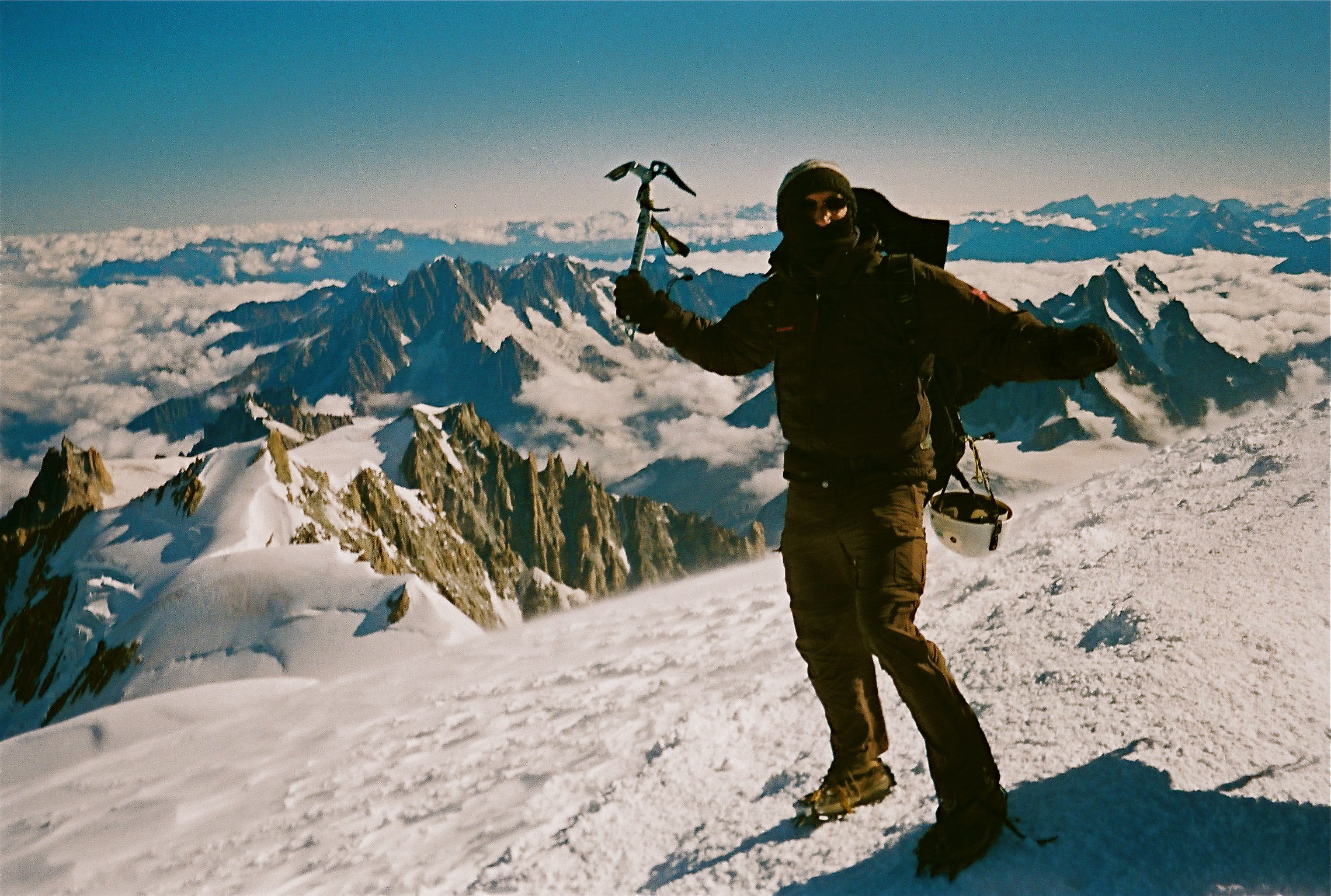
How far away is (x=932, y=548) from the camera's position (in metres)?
10.7

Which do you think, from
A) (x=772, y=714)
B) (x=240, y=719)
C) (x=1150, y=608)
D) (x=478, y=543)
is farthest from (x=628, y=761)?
(x=478, y=543)

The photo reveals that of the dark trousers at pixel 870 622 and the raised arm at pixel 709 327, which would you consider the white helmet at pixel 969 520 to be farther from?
the raised arm at pixel 709 327

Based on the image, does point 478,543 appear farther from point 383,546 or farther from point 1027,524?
point 1027,524

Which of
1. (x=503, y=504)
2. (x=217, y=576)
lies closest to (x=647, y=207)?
(x=217, y=576)

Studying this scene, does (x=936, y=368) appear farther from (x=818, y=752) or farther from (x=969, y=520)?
(x=818, y=752)

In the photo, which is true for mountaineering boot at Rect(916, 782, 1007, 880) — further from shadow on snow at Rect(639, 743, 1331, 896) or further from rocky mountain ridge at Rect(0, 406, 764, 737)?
rocky mountain ridge at Rect(0, 406, 764, 737)

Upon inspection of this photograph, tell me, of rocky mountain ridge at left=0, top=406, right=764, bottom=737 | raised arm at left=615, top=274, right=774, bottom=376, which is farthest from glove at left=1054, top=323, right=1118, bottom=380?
rocky mountain ridge at left=0, top=406, right=764, bottom=737

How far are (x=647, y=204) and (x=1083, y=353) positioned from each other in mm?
2932

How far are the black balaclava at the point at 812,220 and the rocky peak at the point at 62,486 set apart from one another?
116 meters

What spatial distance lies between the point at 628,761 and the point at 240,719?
9909mm

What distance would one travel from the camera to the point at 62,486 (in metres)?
95.4

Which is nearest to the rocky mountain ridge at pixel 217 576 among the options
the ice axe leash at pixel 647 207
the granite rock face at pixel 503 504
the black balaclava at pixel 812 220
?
the granite rock face at pixel 503 504

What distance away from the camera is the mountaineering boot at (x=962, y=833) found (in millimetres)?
3223

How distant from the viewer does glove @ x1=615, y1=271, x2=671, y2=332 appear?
4359mm
